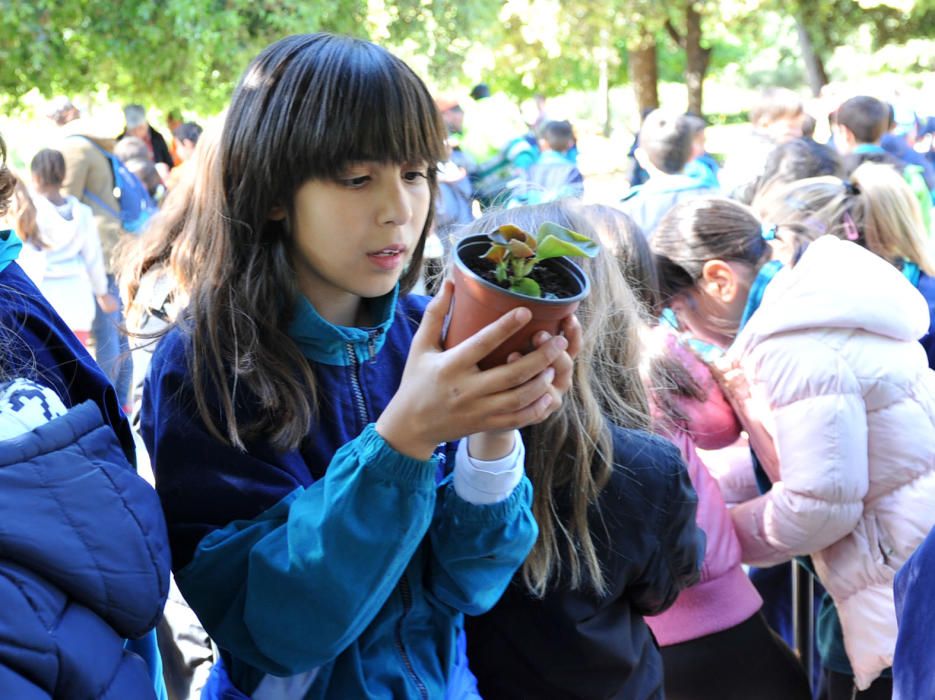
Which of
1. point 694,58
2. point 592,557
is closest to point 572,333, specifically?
point 592,557

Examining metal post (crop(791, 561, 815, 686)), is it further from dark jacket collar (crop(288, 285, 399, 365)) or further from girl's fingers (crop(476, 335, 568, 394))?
girl's fingers (crop(476, 335, 568, 394))

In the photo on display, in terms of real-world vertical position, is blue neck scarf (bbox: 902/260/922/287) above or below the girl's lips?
below

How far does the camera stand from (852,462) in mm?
2672

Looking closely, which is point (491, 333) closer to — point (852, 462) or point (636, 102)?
point (852, 462)

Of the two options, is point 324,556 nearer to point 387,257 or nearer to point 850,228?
point 387,257

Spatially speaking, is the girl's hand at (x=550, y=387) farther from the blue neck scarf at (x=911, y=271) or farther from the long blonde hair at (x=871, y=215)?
the blue neck scarf at (x=911, y=271)

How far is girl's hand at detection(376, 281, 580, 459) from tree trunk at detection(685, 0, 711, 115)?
69.5 ft

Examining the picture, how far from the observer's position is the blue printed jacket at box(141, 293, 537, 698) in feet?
4.58

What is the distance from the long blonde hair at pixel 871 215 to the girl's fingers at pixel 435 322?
2460 mm

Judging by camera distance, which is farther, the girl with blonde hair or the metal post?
the girl with blonde hair

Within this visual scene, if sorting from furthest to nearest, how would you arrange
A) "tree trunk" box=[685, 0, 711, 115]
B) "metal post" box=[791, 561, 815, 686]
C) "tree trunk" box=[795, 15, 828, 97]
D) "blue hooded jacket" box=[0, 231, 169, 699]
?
"tree trunk" box=[795, 15, 828, 97] → "tree trunk" box=[685, 0, 711, 115] → "metal post" box=[791, 561, 815, 686] → "blue hooded jacket" box=[0, 231, 169, 699]

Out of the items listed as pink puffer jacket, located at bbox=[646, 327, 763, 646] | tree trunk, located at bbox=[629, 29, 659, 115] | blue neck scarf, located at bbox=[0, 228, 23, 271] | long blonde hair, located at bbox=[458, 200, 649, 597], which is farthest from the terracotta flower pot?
tree trunk, located at bbox=[629, 29, 659, 115]

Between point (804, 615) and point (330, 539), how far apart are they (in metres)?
2.54

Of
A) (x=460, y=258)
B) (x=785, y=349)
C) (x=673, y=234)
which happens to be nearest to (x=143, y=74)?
(x=673, y=234)
